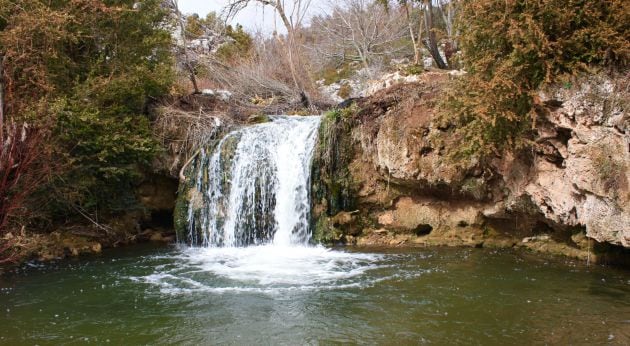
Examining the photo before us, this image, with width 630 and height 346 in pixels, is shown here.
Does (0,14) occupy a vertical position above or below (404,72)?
above

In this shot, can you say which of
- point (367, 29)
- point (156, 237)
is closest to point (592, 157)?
point (156, 237)

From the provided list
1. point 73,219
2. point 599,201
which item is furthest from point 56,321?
point 599,201

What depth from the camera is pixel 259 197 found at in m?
12.0

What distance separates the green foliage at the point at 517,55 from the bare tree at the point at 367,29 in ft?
48.8

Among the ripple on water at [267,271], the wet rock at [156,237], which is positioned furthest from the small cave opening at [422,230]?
the wet rock at [156,237]

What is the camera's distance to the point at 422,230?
11.1 meters

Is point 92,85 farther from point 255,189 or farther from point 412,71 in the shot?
point 412,71

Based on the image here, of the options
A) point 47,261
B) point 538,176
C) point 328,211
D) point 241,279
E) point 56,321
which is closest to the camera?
point 56,321

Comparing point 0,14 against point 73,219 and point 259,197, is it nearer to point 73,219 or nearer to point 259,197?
point 73,219

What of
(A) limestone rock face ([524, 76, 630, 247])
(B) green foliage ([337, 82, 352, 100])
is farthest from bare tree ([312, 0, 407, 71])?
(A) limestone rock face ([524, 76, 630, 247])

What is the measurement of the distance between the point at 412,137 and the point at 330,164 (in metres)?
2.10

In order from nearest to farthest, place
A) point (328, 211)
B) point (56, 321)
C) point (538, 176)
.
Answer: point (56, 321) → point (538, 176) → point (328, 211)

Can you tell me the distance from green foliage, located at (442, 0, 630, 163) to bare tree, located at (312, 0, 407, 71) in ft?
48.8

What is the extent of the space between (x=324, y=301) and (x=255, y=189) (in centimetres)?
560
